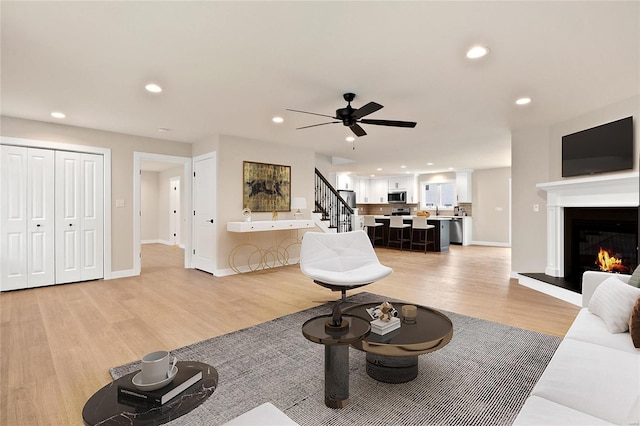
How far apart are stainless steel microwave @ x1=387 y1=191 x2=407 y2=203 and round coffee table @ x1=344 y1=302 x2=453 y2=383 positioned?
29.9ft

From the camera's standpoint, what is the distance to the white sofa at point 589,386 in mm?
1144

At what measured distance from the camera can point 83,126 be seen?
16.3ft

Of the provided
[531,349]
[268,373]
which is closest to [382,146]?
[531,349]

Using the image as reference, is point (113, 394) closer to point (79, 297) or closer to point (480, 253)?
point (79, 297)

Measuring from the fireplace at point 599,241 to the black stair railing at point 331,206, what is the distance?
4402mm

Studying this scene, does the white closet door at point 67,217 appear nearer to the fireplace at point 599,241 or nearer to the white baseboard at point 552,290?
the white baseboard at point 552,290

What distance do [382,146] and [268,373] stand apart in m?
5.17

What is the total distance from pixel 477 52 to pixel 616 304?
82.0 inches

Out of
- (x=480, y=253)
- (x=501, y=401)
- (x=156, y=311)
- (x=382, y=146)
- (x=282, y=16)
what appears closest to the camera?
(x=501, y=401)

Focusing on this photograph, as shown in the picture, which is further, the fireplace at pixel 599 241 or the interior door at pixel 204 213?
the interior door at pixel 204 213

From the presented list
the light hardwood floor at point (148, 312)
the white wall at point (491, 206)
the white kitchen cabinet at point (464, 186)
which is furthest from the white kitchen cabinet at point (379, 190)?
→ the light hardwood floor at point (148, 312)

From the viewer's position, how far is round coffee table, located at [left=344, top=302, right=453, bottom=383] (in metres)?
1.84

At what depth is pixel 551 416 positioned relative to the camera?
3.74ft

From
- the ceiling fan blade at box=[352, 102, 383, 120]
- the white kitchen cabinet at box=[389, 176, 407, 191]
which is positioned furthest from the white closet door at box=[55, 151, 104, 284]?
the white kitchen cabinet at box=[389, 176, 407, 191]
